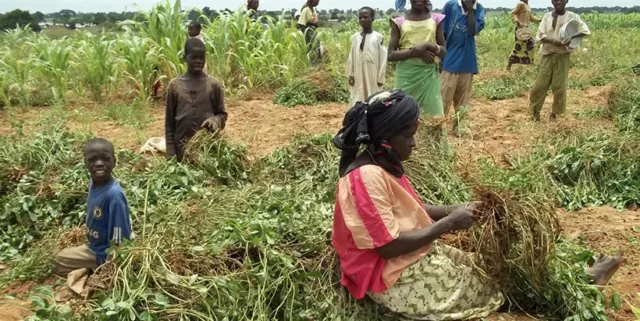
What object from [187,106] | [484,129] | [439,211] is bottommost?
[484,129]

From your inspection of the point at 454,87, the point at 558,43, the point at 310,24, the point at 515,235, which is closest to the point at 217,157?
the point at 515,235

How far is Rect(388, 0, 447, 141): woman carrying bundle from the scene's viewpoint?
4965 millimetres

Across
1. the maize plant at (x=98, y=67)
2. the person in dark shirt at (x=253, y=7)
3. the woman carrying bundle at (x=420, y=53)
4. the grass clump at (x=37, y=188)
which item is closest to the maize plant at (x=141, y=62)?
the maize plant at (x=98, y=67)

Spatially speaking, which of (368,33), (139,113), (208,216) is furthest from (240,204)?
(139,113)

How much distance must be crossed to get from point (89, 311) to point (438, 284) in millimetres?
1478

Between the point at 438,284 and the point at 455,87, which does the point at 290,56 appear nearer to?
the point at 455,87

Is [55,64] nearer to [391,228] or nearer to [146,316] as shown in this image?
[146,316]

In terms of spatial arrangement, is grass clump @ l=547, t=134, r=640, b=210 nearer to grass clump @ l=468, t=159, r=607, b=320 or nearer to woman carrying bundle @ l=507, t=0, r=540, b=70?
grass clump @ l=468, t=159, r=607, b=320

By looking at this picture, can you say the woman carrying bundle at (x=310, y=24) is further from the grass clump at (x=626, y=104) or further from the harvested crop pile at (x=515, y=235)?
the harvested crop pile at (x=515, y=235)

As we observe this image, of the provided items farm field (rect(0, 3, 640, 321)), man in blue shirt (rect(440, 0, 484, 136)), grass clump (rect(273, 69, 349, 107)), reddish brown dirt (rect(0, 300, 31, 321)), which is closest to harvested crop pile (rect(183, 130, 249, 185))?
farm field (rect(0, 3, 640, 321))

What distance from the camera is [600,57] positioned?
1199 cm

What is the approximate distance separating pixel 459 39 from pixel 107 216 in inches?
163

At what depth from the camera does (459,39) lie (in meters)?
6.04

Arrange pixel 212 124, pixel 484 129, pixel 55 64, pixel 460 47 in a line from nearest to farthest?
pixel 212 124 → pixel 460 47 → pixel 484 129 → pixel 55 64
